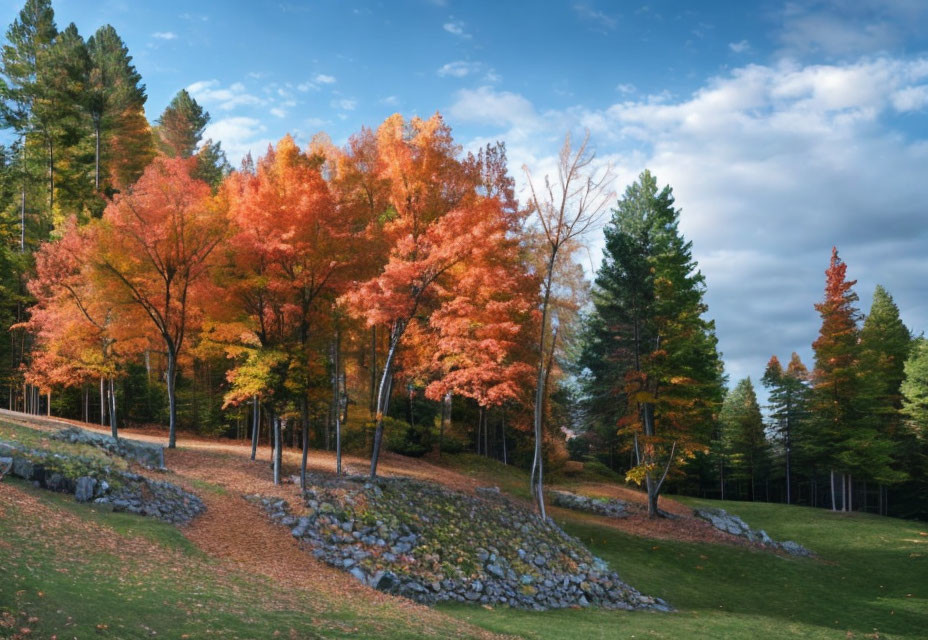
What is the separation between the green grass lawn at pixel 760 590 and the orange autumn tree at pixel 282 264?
33.2 ft

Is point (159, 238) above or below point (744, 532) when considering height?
above

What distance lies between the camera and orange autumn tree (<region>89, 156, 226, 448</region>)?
77.6ft

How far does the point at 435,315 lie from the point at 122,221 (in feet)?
41.6

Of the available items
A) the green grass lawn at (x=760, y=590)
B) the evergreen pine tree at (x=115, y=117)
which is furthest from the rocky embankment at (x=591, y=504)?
the evergreen pine tree at (x=115, y=117)

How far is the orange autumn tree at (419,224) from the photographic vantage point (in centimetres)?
2178

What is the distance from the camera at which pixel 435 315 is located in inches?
929

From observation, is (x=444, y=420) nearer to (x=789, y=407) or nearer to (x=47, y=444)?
(x=47, y=444)

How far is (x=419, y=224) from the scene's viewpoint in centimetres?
2397

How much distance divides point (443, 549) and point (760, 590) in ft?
40.4

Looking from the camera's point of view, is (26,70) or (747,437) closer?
(26,70)

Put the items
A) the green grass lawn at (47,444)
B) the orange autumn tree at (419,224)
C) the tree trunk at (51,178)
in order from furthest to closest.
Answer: the tree trunk at (51,178)
the orange autumn tree at (419,224)
the green grass lawn at (47,444)

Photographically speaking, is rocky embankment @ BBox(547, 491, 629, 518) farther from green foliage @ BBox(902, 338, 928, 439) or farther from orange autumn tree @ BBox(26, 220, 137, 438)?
green foliage @ BBox(902, 338, 928, 439)

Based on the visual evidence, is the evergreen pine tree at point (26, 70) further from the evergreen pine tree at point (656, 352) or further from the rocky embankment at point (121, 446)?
the evergreen pine tree at point (656, 352)

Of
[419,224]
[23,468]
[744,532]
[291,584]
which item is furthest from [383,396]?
[744,532]
